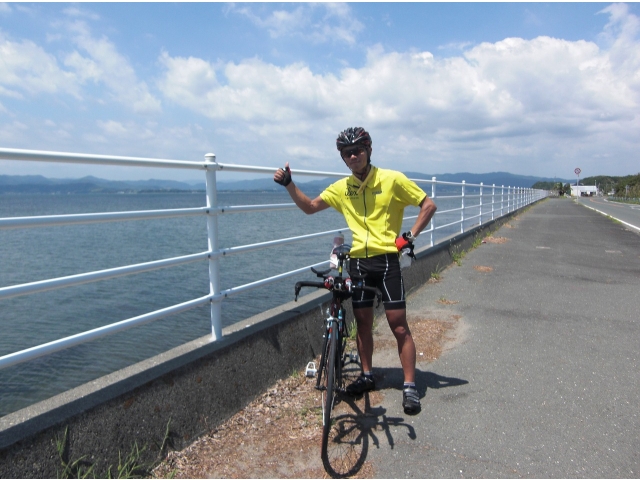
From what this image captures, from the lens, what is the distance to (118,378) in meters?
2.94

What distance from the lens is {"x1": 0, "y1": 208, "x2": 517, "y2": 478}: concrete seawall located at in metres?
2.46

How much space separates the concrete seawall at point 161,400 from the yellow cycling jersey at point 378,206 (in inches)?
41.7

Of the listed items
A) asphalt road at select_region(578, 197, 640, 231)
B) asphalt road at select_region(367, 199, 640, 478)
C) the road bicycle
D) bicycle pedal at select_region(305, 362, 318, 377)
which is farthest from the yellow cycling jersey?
asphalt road at select_region(578, 197, 640, 231)

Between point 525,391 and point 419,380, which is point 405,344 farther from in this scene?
point 525,391

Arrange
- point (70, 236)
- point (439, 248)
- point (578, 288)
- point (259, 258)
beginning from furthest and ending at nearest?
point (70, 236) < point (259, 258) < point (439, 248) < point (578, 288)

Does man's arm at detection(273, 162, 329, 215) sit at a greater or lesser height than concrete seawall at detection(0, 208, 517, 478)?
greater

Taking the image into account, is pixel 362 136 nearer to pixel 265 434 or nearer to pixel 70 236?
pixel 265 434

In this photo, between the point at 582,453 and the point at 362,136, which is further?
the point at 362,136

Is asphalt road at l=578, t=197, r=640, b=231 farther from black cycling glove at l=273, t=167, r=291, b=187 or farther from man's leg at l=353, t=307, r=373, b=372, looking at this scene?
black cycling glove at l=273, t=167, r=291, b=187

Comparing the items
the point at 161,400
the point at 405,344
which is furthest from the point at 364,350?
the point at 161,400

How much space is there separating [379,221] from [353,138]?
2.05 feet

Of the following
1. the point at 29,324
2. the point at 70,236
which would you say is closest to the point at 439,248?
the point at 29,324

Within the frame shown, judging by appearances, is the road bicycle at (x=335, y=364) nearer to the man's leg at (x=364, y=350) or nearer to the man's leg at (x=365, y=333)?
the man's leg at (x=364, y=350)

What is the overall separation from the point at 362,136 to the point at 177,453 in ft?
7.75
